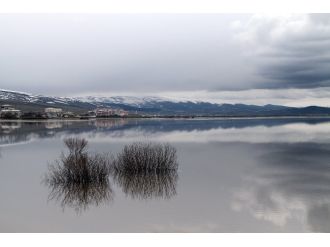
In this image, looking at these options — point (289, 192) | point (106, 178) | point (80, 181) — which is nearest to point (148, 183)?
point (106, 178)

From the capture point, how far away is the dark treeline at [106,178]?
1248 cm

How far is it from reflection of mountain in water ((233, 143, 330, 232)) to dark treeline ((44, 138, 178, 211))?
238cm

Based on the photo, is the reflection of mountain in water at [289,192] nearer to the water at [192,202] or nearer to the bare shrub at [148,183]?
the water at [192,202]

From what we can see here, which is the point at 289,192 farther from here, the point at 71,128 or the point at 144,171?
the point at 71,128

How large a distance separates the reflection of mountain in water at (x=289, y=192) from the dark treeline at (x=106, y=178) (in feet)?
7.80

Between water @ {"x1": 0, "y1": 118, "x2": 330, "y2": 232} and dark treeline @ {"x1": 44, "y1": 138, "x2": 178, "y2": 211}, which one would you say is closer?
water @ {"x1": 0, "y1": 118, "x2": 330, "y2": 232}

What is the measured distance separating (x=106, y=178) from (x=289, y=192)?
534cm

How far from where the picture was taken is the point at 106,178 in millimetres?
14102

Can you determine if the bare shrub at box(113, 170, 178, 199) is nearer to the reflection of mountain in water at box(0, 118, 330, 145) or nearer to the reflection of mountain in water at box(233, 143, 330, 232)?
the reflection of mountain in water at box(233, 143, 330, 232)

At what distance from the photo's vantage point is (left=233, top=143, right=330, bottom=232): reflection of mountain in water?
10398 millimetres

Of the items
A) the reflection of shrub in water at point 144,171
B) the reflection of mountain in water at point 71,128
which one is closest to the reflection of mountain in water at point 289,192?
the reflection of shrub in water at point 144,171

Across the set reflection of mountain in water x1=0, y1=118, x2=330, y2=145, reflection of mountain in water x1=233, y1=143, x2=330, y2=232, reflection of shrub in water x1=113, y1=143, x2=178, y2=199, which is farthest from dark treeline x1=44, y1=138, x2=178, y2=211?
reflection of mountain in water x1=0, y1=118, x2=330, y2=145
